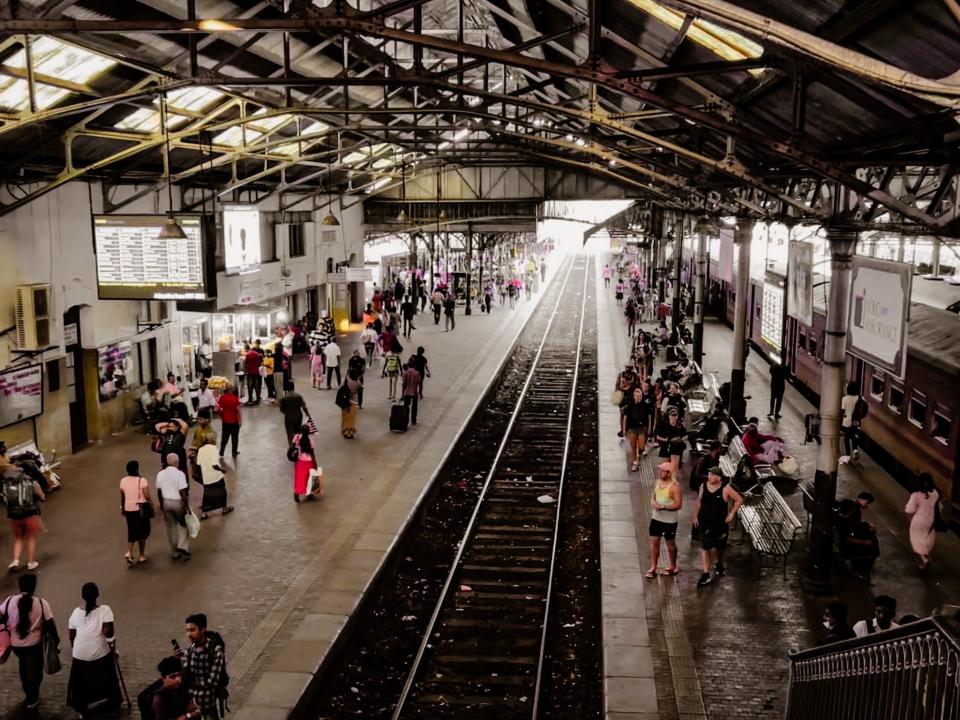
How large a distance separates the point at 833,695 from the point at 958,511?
7.12 metres

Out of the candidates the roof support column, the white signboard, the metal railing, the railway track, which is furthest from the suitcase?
the white signboard

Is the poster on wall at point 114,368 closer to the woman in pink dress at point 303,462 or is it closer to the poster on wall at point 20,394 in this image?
the poster on wall at point 20,394

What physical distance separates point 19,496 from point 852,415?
13.2m

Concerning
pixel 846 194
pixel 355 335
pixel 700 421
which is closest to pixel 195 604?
pixel 846 194

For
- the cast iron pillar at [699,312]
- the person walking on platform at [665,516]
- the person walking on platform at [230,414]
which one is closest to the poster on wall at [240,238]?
the person walking on platform at [230,414]

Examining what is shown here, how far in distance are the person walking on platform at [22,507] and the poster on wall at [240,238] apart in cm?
1017

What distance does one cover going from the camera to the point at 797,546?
1296cm

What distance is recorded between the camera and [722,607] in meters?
10.8

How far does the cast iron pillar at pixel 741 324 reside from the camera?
2028 cm

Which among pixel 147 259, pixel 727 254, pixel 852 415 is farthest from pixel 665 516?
pixel 727 254

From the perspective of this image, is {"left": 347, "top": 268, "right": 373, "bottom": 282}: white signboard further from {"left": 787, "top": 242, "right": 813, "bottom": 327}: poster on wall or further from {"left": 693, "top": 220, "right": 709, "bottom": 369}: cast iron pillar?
{"left": 787, "top": 242, "right": 813, "bottom": 327}: poster on wall

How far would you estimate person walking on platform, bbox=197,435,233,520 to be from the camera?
43.5 ft

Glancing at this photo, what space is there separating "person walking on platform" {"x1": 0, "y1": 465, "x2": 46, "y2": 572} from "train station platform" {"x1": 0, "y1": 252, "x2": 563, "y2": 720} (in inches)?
11.6

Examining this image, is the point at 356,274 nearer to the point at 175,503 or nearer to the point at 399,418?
the point at 399,418
